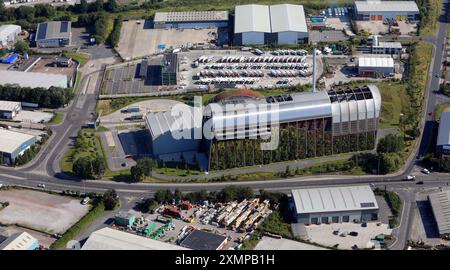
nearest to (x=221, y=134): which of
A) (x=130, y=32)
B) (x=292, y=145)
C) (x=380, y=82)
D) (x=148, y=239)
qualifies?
(x=292, y=145)

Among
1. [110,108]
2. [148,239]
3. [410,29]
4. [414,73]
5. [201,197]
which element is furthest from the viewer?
[410,29]

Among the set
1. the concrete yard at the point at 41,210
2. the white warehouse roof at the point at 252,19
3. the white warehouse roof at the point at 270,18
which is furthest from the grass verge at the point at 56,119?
the white warehouse roof at the point at 252,19

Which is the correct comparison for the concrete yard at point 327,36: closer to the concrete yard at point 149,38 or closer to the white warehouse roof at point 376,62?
the white warehouse roof at point 376,62

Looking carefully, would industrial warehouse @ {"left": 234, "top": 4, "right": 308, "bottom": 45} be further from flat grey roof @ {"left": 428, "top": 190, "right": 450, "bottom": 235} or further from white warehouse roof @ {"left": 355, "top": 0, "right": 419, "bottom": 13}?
flat grey roof @ {"left": 428, "top": 190, "right": 450, "bottom": 235}

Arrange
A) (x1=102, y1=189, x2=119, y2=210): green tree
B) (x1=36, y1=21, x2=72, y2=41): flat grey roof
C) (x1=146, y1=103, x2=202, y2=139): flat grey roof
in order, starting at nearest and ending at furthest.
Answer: (x1=102, y1=189, x2=119, y2=210): green tree < (x1=146, y1=103, x2=202, y2=139): flat grey roof < (x1=36, y1=21, x2=72, y2=41): flat grey roof

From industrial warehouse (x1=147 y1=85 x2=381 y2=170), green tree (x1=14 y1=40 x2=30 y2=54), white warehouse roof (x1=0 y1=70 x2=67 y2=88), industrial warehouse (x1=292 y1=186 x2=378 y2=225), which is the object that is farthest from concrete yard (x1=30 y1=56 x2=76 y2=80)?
industrial warehouse (x1=292 y1=186 x2=378 y2=225)

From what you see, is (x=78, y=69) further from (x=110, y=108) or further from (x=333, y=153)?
(x=333, y=153)
